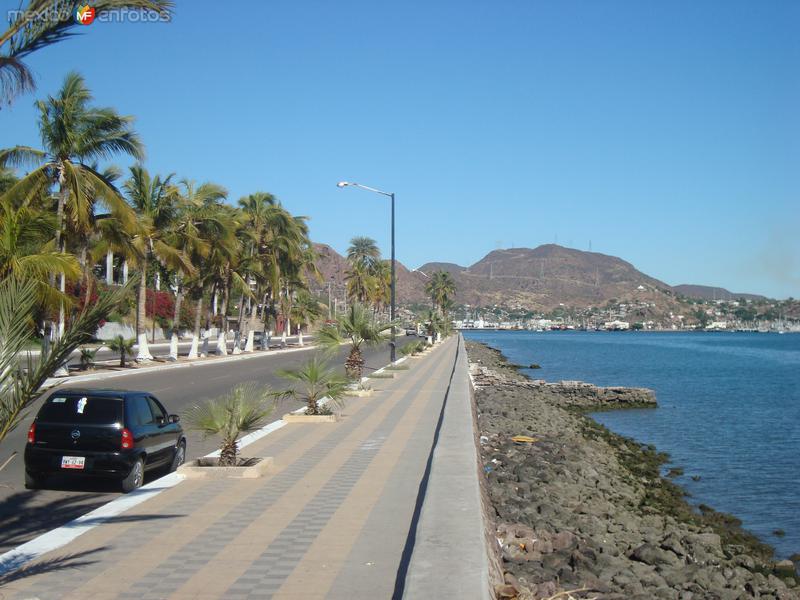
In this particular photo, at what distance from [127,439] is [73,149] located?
2276cm

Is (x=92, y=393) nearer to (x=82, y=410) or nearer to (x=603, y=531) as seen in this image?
(x=82, y=410)

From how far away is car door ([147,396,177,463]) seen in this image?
39.1 ft

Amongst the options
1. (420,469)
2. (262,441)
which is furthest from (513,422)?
(420,469)

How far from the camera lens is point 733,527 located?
15883mm

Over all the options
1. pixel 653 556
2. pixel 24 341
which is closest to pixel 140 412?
pixel 24 341

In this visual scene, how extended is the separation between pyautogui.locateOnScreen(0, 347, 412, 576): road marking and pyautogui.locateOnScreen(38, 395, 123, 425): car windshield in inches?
42.5

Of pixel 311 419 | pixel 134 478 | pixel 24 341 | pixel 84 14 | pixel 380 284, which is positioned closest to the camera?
pixel 24 341

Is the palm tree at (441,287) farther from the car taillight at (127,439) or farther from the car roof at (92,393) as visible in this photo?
the car taillight at (127,439)

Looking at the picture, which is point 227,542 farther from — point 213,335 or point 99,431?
point 213,335

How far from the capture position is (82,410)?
436 inches

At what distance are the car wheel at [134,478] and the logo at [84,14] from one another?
5845 mm

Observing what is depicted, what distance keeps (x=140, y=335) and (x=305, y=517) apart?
113ft

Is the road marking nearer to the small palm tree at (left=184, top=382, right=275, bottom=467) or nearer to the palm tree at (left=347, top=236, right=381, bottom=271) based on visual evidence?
the small palm tree at (left=184, top=382, right=275, bottom=467)

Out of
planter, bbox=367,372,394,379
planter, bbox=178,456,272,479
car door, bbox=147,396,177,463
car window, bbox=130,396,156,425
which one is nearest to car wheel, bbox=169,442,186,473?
car door, bbox=147,396,177,463
